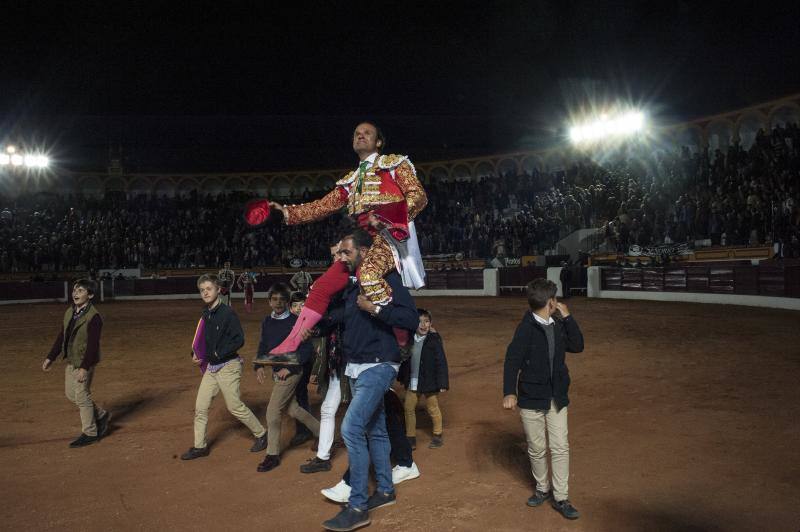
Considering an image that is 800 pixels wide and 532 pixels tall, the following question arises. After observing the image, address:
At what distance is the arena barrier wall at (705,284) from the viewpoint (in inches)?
621

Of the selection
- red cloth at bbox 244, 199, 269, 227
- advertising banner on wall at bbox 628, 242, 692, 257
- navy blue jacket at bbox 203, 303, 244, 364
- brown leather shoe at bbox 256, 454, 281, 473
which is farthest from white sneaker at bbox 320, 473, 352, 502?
advertising banner on wall at bbox 628, 242, 692, 257

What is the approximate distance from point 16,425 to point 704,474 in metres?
5.82

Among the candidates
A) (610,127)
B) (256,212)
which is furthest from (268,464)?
(610,127)

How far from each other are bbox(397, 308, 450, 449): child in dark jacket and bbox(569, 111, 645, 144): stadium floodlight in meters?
23.5

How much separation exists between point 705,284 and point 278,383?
55.4 ft

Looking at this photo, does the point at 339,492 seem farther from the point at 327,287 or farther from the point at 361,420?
the point at 327,287

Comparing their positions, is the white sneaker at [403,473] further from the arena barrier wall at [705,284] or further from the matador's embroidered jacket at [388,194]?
the arena barrier wall at [705,284]

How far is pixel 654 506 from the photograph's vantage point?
11.7ft

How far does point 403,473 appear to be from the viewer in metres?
4.01

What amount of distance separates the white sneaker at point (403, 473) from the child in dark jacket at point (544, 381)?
0.86 metres

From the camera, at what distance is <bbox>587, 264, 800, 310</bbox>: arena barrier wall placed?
15.8m

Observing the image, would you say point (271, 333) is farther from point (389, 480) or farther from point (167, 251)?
point (167, 251)

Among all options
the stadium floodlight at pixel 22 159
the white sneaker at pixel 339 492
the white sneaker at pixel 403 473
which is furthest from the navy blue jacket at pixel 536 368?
the stadium floodlight at pixel 22 159

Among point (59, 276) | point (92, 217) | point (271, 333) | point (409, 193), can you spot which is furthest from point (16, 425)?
point (92, 217)
